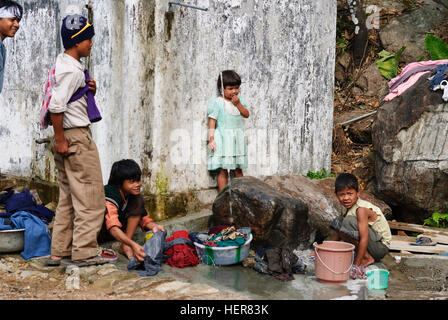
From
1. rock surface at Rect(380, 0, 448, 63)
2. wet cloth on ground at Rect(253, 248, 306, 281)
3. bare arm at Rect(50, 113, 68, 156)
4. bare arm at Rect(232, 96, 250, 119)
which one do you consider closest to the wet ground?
wet cloth on ground at Rect(253, 248, 306, 281)

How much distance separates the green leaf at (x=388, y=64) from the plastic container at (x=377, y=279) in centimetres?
748

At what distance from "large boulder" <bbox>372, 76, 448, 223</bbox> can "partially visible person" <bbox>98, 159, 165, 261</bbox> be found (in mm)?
3688

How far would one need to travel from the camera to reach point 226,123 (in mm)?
6090

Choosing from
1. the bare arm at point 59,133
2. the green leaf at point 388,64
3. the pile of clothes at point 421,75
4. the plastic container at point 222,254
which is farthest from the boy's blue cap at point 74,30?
the green leaf at point 388,64

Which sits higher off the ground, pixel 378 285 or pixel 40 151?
pixel 40 151

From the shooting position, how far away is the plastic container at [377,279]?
403 cm

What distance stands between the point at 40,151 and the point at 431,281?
16.6 feet

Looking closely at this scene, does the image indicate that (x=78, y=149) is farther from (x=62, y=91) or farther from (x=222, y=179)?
(x=222, y=179)

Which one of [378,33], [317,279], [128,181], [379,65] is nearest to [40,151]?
[128,181]

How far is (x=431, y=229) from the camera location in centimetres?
636

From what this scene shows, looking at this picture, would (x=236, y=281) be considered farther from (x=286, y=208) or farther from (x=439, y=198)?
(x=439, y=198)

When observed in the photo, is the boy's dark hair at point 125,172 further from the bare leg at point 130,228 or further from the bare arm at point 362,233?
the bare arm at point 362,233

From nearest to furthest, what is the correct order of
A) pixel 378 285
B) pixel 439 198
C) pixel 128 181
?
pixel 378 285 < pixel 128 181 < pixel 439 198

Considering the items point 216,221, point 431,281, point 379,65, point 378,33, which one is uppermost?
point 378,33
